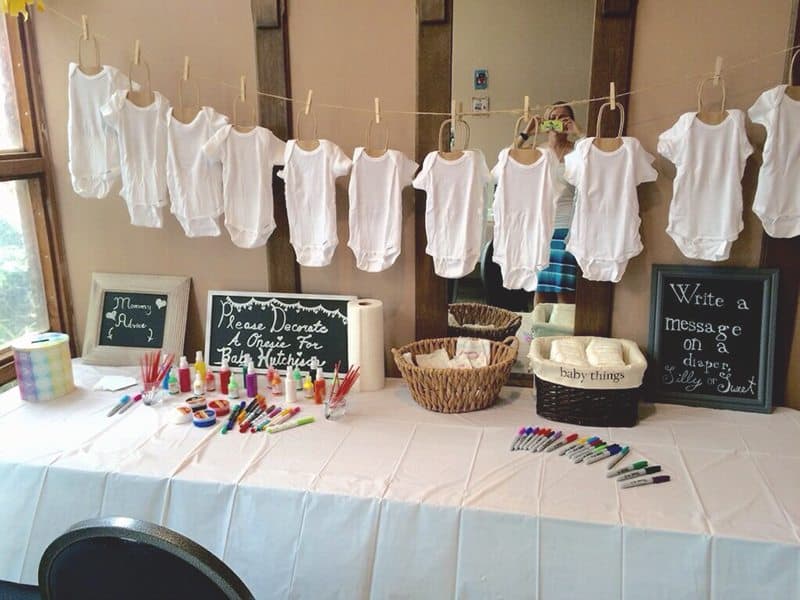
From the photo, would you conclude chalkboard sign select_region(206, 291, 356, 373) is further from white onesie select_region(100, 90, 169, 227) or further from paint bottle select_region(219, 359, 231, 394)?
white onesie select_region(100, 90, 169, 227)

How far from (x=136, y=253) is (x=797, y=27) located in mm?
1980

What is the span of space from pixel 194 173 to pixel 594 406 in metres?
1.28

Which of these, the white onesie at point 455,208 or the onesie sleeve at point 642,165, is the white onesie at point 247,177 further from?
the onesie sleeve at point 642,165

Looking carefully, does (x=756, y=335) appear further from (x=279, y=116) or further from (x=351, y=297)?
(x=279, y=116)

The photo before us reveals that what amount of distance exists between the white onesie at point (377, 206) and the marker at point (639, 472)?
83 centimetres

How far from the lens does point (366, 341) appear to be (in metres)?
1.83

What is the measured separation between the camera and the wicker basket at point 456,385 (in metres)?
1.66

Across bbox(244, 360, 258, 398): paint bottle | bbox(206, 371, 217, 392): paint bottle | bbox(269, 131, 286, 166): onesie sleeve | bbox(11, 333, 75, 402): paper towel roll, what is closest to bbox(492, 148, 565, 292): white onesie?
bbox(269, 131, 286, 166): onesie sleeve

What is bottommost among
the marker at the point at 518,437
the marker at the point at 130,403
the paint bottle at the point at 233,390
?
the marker at the point at 518,437

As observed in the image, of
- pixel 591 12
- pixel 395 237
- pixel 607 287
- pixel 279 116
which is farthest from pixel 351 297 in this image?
pixel 591 12

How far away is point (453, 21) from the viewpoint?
1.72 metres

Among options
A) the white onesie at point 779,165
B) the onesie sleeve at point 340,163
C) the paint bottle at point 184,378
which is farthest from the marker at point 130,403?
the white onesie at point 779,165

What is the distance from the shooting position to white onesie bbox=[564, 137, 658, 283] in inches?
64.2

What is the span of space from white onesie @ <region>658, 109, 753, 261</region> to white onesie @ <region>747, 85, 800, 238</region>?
4 centimetres
